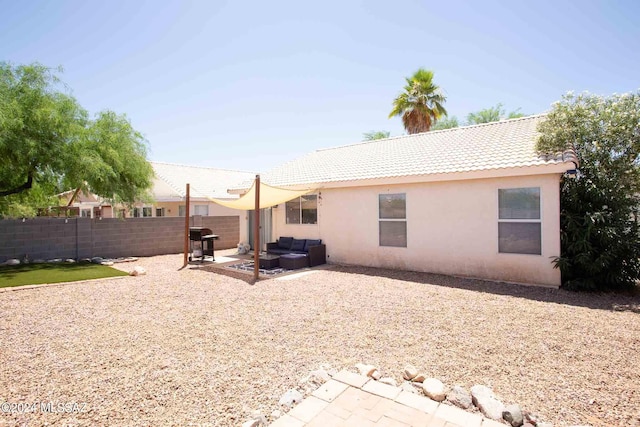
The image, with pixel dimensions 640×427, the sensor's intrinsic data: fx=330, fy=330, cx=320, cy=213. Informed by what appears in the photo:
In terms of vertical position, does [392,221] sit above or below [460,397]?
above

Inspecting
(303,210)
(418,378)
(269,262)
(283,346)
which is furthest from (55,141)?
(418,378)

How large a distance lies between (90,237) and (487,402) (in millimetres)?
14775

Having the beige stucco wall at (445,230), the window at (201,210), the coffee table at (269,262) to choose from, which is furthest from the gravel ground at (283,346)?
the window at (201,210)

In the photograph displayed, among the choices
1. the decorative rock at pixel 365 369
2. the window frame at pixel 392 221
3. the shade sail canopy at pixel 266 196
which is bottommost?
the decorative rock at pixel 365 369

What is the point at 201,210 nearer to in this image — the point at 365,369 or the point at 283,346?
the point at 283,346

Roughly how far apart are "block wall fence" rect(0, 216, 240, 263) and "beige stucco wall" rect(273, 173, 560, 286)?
25.4ft

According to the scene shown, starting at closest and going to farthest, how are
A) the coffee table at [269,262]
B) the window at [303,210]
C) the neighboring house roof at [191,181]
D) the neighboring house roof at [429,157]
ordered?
1. the neighboring house roof at [429,157]
2. the coffee table at [269,262]
3. the window at [303,210]
4. the neighboring house roof at [191,181]

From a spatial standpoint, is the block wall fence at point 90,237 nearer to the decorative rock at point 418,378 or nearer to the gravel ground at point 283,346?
the gravel ground at point 283,346

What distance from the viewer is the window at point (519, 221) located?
317 inches

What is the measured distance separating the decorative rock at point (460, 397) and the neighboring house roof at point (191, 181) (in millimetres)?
17368

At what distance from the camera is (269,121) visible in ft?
64.6

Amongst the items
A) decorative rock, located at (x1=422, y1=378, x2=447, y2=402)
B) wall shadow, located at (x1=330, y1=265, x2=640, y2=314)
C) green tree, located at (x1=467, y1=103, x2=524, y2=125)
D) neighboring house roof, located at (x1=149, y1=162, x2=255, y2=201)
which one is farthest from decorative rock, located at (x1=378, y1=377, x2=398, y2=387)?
green tree, located at (x1=467, y1=103, x2=524, y2=125)

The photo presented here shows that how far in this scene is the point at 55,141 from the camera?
37.0ft

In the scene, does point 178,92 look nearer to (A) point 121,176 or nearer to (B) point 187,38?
(B) point 187,38
